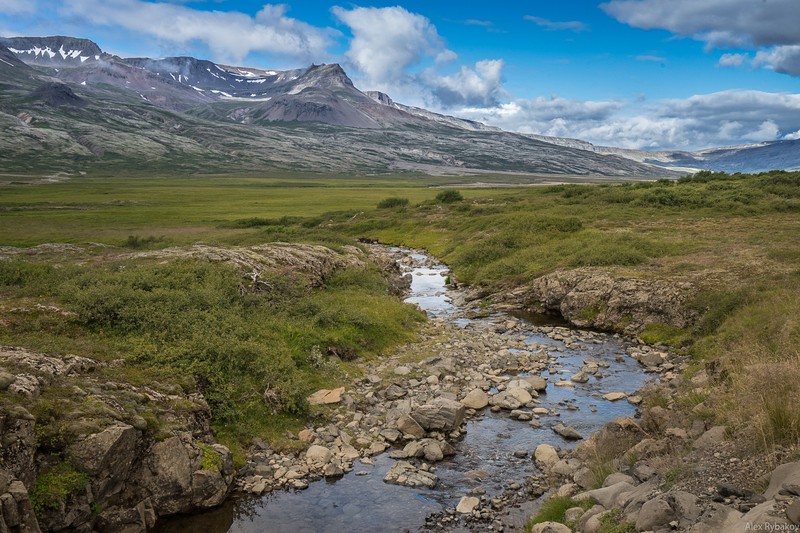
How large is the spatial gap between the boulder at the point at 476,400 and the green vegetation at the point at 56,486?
1414 centimetres

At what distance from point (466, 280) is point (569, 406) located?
29404 mm

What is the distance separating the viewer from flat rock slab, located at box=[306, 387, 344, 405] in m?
22.2

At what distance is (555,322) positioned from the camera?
1486 inches

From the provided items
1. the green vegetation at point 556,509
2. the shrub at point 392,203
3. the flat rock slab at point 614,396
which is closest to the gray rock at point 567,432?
the flat rock slab at point 614,396

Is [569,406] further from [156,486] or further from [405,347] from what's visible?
[156,486]

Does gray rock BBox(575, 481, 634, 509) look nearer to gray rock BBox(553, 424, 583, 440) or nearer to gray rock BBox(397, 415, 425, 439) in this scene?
gray rock BBox(553, 424, 583, 440)

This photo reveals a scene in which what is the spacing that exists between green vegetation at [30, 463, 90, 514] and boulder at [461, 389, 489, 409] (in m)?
14.1

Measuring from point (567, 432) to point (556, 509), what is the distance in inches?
262

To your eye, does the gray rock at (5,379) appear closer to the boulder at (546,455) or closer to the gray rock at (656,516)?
the gray rock at (656,516)

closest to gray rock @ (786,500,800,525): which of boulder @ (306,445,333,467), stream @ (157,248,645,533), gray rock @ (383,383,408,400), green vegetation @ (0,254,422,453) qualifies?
stream @ (157,248,645,533)

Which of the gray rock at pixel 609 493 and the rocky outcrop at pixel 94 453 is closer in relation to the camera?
the gray rock at pixel 609 493

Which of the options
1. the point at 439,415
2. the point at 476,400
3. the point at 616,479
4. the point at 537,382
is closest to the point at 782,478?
the point at 616,479

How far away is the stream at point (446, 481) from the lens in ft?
49.4

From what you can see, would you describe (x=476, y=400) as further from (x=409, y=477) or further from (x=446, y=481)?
(x=409, y=477)
